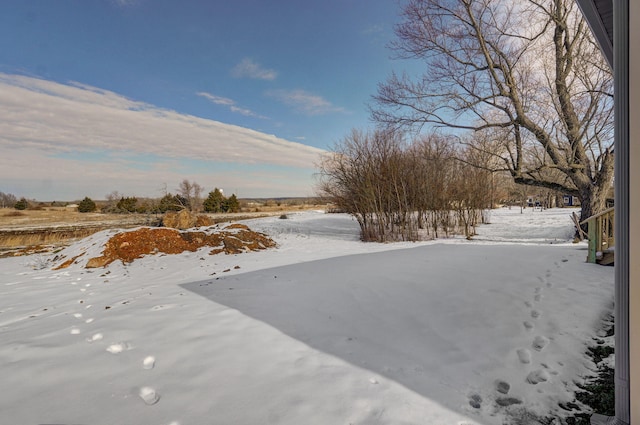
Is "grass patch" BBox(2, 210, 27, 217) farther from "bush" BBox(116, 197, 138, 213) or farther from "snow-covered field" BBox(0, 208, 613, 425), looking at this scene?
"snow-covered field" BBox(0, 208, 613, 425)

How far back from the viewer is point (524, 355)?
2.34 m

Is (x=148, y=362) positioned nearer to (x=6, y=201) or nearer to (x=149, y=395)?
(x=149, y=395)

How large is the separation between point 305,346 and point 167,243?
20.3 ft

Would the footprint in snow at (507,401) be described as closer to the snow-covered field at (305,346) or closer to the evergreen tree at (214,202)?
the snow-covered field at (305,346)

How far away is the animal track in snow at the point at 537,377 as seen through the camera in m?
2.02

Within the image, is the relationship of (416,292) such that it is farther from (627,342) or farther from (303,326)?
(627,342)

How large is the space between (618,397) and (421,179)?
939 cm

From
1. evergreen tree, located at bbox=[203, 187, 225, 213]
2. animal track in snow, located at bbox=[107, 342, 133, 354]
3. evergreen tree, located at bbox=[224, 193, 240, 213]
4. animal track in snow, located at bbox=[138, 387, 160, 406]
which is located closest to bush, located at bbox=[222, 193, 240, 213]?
evergreen tree, located at bbox=[224, 193, 240, 213]

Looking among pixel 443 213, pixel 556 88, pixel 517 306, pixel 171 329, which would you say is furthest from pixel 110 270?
pixel 556 88

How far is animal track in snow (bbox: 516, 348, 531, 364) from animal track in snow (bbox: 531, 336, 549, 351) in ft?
0.41

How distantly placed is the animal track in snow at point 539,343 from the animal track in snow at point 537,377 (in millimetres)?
371

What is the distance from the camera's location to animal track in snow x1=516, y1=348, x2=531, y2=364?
2266 millimetres

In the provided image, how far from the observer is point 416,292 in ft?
12.5

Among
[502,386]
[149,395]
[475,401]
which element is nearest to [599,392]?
[502,386]
